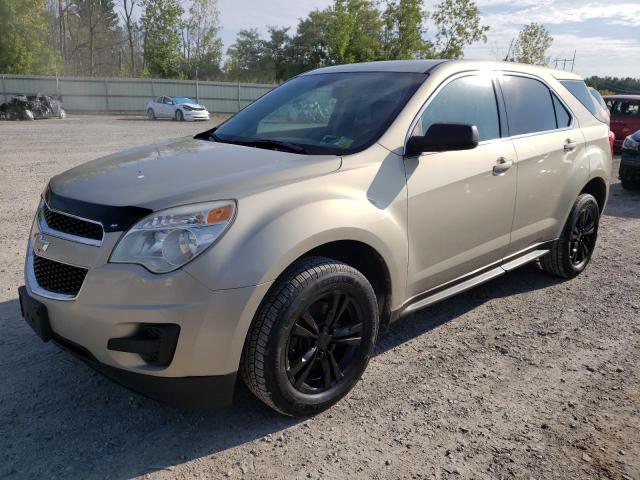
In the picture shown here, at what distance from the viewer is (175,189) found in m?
2.46

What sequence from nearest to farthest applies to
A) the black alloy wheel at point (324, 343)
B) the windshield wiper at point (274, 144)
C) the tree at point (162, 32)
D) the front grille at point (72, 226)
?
the front grille at point (72, 226) < the black alloy wheel at point (324, 343) < the windshield wiper at point (274, 144) < the tree at point (162, 32)

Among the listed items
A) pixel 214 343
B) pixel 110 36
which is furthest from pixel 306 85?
pixel 110 36

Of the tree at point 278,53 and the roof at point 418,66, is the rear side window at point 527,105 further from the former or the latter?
the tree at point 278,53

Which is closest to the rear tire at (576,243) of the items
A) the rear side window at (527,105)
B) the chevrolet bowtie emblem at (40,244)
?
the rear side window at (527,105)

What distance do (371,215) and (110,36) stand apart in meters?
67.5

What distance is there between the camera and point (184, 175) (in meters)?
2.66

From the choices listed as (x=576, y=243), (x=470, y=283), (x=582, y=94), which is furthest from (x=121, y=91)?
(x=470, y=283)

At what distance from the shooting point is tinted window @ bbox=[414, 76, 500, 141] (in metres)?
3.33

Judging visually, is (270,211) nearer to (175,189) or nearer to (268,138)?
(175,189)

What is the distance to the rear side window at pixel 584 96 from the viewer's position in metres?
4.91

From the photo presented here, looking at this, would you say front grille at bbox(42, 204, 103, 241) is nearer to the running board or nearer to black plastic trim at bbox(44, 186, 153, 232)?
black plastic trim at bbox(44, 186, 153, 232)

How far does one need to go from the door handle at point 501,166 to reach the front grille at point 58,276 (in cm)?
259

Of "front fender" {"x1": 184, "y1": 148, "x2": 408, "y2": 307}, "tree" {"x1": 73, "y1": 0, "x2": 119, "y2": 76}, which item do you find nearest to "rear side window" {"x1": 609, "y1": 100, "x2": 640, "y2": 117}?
"front fender" {"x1": 184, "y1": 148, "x2": 408, "y2": 307}

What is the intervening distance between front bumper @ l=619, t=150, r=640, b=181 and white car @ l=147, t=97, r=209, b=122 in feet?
80.8
